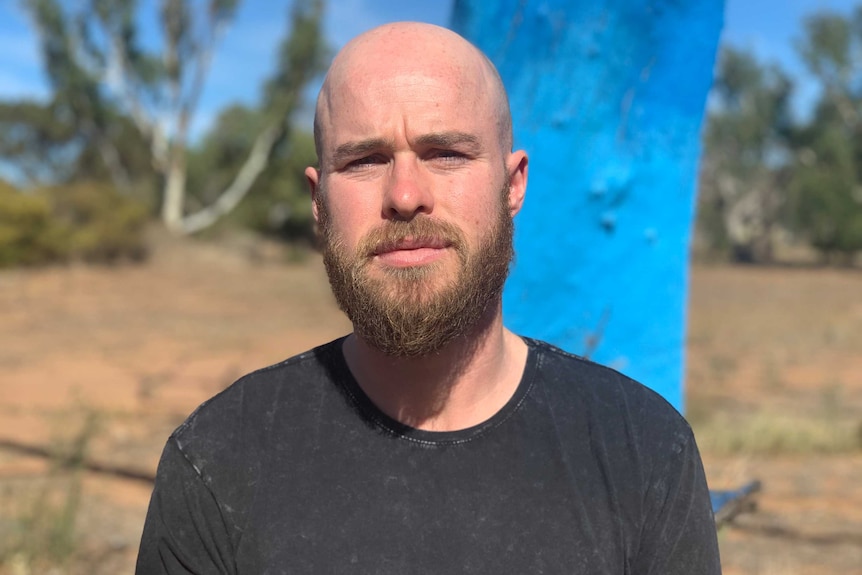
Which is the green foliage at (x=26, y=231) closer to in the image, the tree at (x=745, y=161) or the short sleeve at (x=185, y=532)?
the short sleeve at (x=185, y=532)

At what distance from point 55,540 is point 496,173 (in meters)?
3.05

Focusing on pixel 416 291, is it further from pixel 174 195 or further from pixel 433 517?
pixel 174 195

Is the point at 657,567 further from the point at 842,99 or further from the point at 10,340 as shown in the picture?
the point at 842,99

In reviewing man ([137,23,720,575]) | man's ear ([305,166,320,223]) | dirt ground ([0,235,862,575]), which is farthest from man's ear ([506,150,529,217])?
dirt ground ([0,235,862,575])

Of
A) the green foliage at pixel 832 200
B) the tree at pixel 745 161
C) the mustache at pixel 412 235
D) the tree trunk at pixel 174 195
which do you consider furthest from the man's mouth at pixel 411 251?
the tree at pixel 745 161

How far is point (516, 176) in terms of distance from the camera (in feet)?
5.19

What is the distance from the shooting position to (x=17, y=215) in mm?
16781

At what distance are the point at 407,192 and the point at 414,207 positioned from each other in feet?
0.09

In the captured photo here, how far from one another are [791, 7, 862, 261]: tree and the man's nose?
27608 mm

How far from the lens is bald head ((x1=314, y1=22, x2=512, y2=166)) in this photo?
1435 mm

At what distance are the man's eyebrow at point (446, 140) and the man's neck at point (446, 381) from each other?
32 cm

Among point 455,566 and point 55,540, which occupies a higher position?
point 455,566

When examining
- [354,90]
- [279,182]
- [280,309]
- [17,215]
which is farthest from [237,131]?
[354,90]

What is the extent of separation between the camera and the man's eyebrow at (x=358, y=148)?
142 cm
